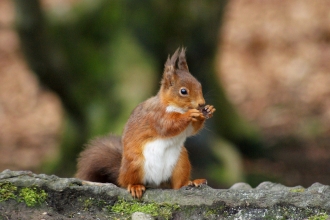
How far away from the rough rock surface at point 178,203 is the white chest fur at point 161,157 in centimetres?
32

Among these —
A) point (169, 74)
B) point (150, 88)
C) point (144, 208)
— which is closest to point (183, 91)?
point (169, 74)

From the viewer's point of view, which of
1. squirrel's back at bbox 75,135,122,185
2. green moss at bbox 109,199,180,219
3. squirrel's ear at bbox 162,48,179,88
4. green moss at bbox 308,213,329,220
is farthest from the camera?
squirrel's back at bbox 75,135,122,185

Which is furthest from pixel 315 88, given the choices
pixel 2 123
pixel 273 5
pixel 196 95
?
pixel 196 95

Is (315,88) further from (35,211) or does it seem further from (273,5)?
(35,211)

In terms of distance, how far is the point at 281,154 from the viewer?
323 inches

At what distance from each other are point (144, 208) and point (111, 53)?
3.92m

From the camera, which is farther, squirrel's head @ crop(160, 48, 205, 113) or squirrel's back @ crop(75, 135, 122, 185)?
squirrel's back @ crop(75, 135, 122, 185)

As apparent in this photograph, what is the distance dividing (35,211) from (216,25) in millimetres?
4060

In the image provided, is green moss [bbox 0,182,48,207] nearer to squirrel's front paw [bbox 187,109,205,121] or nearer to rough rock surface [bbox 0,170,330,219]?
rough rock surface [bbox 0,170,330,219]

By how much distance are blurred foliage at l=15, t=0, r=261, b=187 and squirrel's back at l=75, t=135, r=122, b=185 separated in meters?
2.37

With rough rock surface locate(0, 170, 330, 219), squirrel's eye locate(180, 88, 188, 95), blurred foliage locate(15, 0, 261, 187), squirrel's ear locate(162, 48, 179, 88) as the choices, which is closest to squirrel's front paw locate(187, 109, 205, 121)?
squirrel's eye locate(180, 88, 188, 95)

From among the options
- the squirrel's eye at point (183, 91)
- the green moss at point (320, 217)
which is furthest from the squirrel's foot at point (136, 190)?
the green moss at point (320, 217)

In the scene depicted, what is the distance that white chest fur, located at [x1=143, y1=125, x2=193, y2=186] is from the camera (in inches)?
129

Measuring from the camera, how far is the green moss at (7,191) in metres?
2.78
